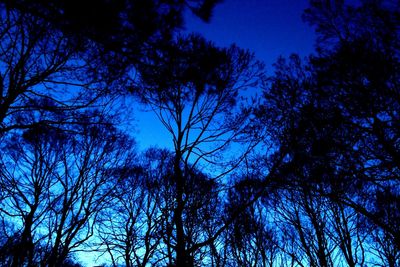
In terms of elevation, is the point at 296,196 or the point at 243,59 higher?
the point at 243,59

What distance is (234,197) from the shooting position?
11.0 meters

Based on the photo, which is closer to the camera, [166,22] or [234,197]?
[166,22]

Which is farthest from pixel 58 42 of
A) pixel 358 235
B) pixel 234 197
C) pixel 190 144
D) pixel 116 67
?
pixel 358 235


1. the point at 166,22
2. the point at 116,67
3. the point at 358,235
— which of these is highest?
the point at 166,22

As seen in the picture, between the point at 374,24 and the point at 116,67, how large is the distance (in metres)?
5.31

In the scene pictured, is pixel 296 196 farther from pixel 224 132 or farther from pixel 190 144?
pixel 190 144

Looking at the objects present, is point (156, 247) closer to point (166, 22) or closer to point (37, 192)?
point (37, 192)

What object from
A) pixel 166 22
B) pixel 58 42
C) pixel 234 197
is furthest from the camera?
pixel 234 197

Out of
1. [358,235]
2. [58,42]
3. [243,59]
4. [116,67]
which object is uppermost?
[243,59]

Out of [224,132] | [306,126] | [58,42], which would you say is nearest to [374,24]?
[306,126]

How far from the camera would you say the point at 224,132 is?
768 centimetres

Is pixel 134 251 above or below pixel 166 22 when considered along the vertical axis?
below

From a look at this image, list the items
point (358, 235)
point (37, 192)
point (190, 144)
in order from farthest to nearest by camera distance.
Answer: point (358, 235) < point (37, 192) < point (190, 144)

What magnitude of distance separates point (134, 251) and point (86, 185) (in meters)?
4.13
